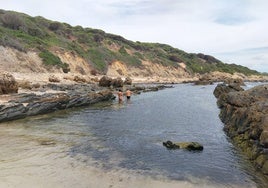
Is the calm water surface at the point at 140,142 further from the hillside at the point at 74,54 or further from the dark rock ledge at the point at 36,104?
the hillside at the point at 74,54

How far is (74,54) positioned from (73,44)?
9.57 m

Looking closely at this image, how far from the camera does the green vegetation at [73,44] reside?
68.0 m

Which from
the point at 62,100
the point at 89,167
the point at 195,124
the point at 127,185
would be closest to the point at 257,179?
the point at 127,185

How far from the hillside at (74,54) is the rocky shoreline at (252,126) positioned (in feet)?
133

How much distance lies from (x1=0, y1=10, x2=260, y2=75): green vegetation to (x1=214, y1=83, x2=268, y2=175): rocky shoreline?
46.8 metres

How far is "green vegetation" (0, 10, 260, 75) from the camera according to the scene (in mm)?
68000

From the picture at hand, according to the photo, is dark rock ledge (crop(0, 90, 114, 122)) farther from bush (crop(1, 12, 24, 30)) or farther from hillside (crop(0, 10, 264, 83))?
bush (crop(1, 12, 24, 30))

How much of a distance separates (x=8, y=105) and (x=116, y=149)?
12.0m

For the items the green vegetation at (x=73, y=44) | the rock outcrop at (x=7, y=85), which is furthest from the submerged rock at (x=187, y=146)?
the green vegetation at (x=73, y=44)

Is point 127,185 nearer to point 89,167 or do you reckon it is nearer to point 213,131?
point 89,167

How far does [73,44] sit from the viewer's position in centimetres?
8700

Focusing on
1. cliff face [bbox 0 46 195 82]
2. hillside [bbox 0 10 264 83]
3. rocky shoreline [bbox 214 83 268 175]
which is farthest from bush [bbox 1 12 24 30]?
rocky shoreline [bbox 214 83 268 175]

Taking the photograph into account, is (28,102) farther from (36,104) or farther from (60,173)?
(60,173)

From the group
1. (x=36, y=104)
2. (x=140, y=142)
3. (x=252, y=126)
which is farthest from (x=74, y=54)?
(x=252, y=126)
